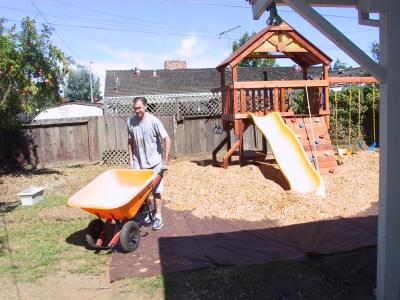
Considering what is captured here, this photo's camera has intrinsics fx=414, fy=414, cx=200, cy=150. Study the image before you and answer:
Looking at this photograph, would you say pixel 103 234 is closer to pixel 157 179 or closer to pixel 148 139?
pixel 157 179

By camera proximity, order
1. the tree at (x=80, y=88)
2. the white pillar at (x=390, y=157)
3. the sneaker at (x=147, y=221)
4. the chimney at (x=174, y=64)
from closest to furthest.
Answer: the white pillar at (x=390, y=157), the sneaker at (x=147, y=221), the chimney at (x=174, y=64), the tree at (x=80, y=88)

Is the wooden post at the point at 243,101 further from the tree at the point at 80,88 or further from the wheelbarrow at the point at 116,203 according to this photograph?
the tree at the point at 80,88

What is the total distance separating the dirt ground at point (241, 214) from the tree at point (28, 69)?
203 centimetres

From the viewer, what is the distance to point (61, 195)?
8430 millimetres

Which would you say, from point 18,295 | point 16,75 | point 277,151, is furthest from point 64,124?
point 18,295

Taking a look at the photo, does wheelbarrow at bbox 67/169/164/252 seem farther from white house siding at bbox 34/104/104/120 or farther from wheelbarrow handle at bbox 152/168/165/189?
white house siding at bbox 34/104/104/120

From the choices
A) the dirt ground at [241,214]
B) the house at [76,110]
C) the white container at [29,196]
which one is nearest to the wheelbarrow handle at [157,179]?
the dirt ground at [241,214]

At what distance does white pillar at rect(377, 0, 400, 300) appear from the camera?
3.11 m

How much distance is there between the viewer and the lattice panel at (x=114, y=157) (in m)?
12.9

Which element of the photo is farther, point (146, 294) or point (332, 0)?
point (146, 294)

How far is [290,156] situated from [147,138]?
3.60m

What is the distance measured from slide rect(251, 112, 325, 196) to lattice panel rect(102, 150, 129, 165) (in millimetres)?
5344

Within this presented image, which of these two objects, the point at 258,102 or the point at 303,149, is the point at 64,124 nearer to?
the point at 258,102

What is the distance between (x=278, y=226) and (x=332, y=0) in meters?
3.21
